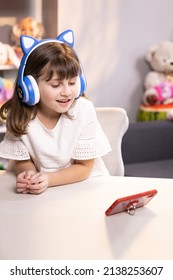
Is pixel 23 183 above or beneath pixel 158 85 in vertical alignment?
above

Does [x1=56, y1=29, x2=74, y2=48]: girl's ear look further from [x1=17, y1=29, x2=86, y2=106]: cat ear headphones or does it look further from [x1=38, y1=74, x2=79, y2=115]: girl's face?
[x1=38, y1=74, x2=79, y2=115]: girl's face

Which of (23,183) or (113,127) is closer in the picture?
(23,183)

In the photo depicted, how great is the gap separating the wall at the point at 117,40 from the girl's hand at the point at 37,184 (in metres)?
1.94

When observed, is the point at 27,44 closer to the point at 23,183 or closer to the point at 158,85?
the point at 23,183

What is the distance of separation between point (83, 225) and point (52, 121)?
40 cm

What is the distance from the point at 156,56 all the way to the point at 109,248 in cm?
242

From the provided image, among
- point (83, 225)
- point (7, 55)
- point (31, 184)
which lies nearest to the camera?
point (83, 225)

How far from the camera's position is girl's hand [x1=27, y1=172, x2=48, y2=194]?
1.14 metres

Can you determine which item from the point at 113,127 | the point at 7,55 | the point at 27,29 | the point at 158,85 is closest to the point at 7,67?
the point at 7,55

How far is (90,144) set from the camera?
1.32 metres

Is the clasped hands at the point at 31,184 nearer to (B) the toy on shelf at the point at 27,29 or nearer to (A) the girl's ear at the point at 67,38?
(A) the girl's ear at the point at 67,38

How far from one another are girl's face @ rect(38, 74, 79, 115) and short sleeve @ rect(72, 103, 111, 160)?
0.38 ft

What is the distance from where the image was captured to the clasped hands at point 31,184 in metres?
1.14

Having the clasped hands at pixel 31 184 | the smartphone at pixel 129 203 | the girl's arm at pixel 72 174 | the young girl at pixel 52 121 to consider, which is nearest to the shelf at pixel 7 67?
the young girl at pixel 52 121
